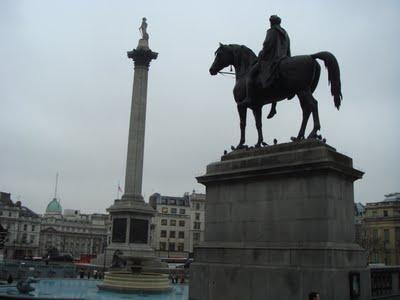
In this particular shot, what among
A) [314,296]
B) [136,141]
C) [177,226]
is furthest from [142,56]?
[177,226]

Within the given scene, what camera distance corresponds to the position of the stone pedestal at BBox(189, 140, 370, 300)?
11.7 m

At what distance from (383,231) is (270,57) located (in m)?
78.4

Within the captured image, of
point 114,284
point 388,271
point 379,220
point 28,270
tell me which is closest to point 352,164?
point 388,271

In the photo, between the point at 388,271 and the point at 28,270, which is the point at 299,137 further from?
the point at 28,270

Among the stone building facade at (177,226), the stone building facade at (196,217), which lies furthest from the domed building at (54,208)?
the stone building facade at (196,217)

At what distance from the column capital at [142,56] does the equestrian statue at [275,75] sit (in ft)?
158

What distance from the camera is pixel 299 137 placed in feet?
44.9

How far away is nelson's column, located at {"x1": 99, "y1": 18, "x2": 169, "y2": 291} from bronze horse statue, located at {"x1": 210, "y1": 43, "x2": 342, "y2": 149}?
3261 centimetres

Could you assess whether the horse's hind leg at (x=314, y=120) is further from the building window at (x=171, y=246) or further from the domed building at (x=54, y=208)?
the domed building at (x=54, y=208)

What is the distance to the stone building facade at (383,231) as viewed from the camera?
81.8 metres

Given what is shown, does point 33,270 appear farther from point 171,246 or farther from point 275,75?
point 171,246

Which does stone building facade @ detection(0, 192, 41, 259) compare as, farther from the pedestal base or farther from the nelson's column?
the pedestal base

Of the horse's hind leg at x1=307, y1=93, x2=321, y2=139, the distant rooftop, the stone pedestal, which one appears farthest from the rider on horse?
the distant rooftop

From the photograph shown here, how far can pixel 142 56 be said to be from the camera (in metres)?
62.8
